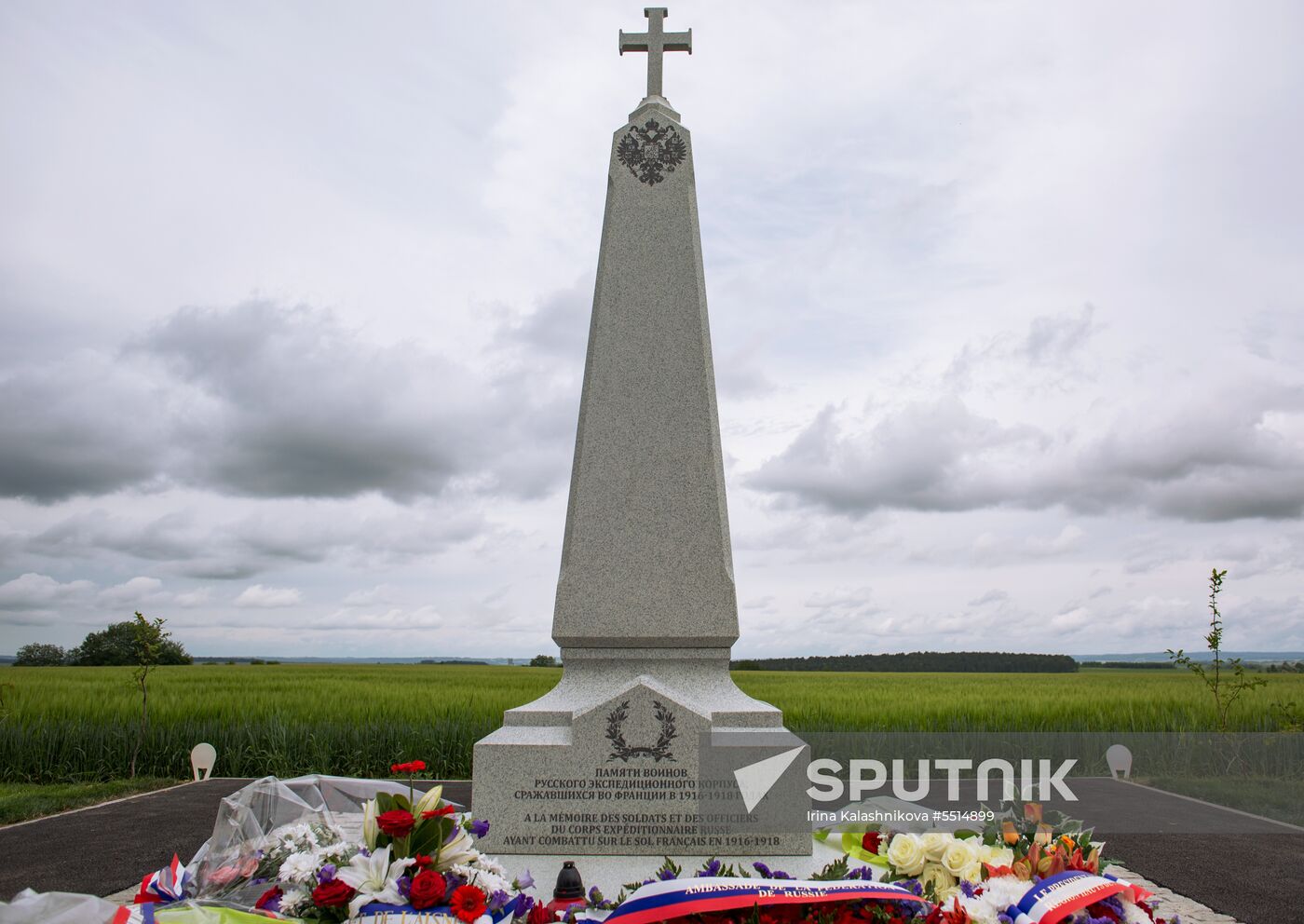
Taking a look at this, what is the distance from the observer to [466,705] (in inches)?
468

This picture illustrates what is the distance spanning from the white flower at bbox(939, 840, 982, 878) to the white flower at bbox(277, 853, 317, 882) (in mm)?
2263

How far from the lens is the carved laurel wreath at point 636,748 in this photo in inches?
200

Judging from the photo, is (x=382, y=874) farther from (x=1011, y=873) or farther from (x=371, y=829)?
(x=1011, y=873)

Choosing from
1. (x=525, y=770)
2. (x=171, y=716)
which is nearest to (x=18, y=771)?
(x=171, y=716)

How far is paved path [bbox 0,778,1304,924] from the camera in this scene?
19.1 ft

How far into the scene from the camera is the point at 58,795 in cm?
936

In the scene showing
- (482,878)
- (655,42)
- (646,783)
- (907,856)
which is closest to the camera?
(482,878)

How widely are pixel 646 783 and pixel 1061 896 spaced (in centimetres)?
251

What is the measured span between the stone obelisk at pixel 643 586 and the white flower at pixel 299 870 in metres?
1.77

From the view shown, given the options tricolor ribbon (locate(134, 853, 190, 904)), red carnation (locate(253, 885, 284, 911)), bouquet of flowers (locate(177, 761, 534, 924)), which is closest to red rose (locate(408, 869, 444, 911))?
bouquet of flowers (locate(177, 761, 534, 924))

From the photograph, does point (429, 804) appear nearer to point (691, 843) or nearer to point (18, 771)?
point (691, 843)

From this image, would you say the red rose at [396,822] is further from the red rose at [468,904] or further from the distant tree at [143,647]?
the distant tree at [143,647]

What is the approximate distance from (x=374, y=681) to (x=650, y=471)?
1165 centimetres

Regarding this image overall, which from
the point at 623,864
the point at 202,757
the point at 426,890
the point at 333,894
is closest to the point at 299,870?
the point at 333,894
